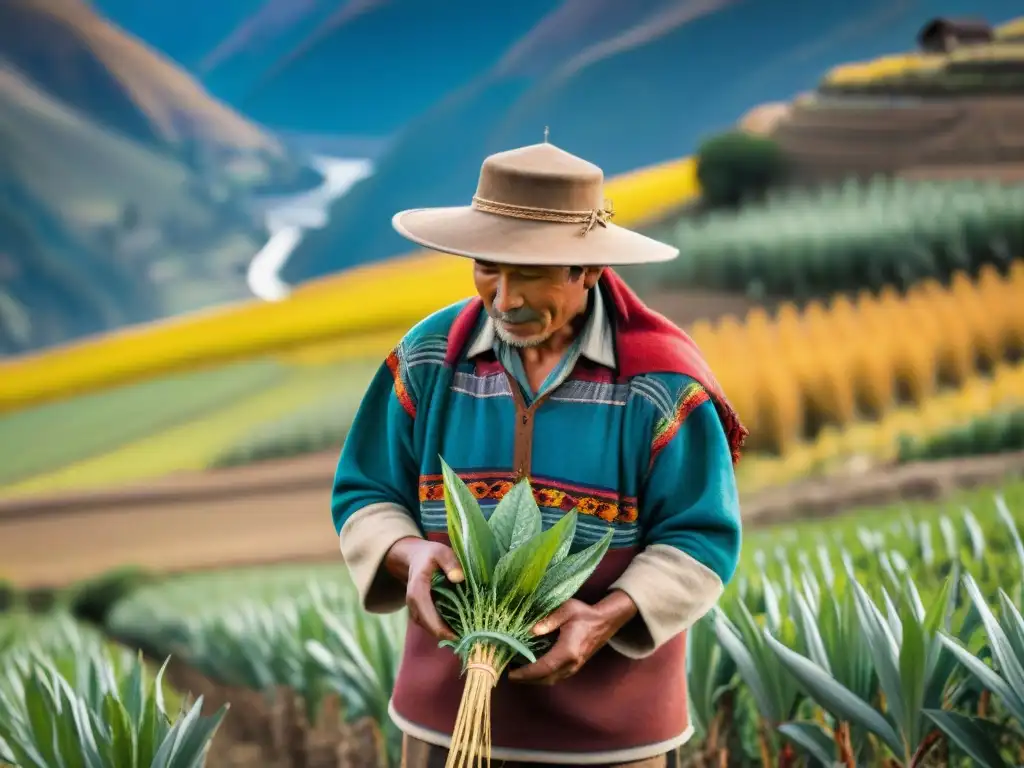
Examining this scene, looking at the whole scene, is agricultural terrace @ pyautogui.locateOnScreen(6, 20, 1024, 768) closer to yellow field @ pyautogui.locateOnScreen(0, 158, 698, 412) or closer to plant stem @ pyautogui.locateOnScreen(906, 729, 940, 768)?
plant stem @ pyautogui.locateOnScreen(906, 729, 940, 768)

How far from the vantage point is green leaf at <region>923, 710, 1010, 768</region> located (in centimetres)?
264

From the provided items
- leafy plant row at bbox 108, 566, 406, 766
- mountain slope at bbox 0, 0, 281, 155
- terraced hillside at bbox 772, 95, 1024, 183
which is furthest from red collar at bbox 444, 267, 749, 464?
terraced hillside at bbox 772, 95, 1024, 183

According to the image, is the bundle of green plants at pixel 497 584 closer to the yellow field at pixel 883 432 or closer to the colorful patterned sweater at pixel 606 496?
the colorful patterned sweater at pixel 606 496

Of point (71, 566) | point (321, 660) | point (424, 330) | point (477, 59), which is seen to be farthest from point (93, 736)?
point (477, 59)

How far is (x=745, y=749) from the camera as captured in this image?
131 inches

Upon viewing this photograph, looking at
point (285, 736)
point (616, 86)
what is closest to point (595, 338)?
point (285, 736)

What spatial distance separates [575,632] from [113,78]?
9193mm

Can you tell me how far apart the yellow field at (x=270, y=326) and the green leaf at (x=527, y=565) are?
8155mm

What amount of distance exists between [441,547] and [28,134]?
821 cm

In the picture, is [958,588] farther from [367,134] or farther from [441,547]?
[367,134]

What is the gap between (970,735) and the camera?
8.72 feet

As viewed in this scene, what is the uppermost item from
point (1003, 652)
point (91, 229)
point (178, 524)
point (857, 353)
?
point (91, 229)

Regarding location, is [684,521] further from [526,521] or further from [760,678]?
[760,678]

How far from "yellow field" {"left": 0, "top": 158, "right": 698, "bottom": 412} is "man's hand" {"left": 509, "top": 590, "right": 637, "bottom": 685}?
8115 mm
